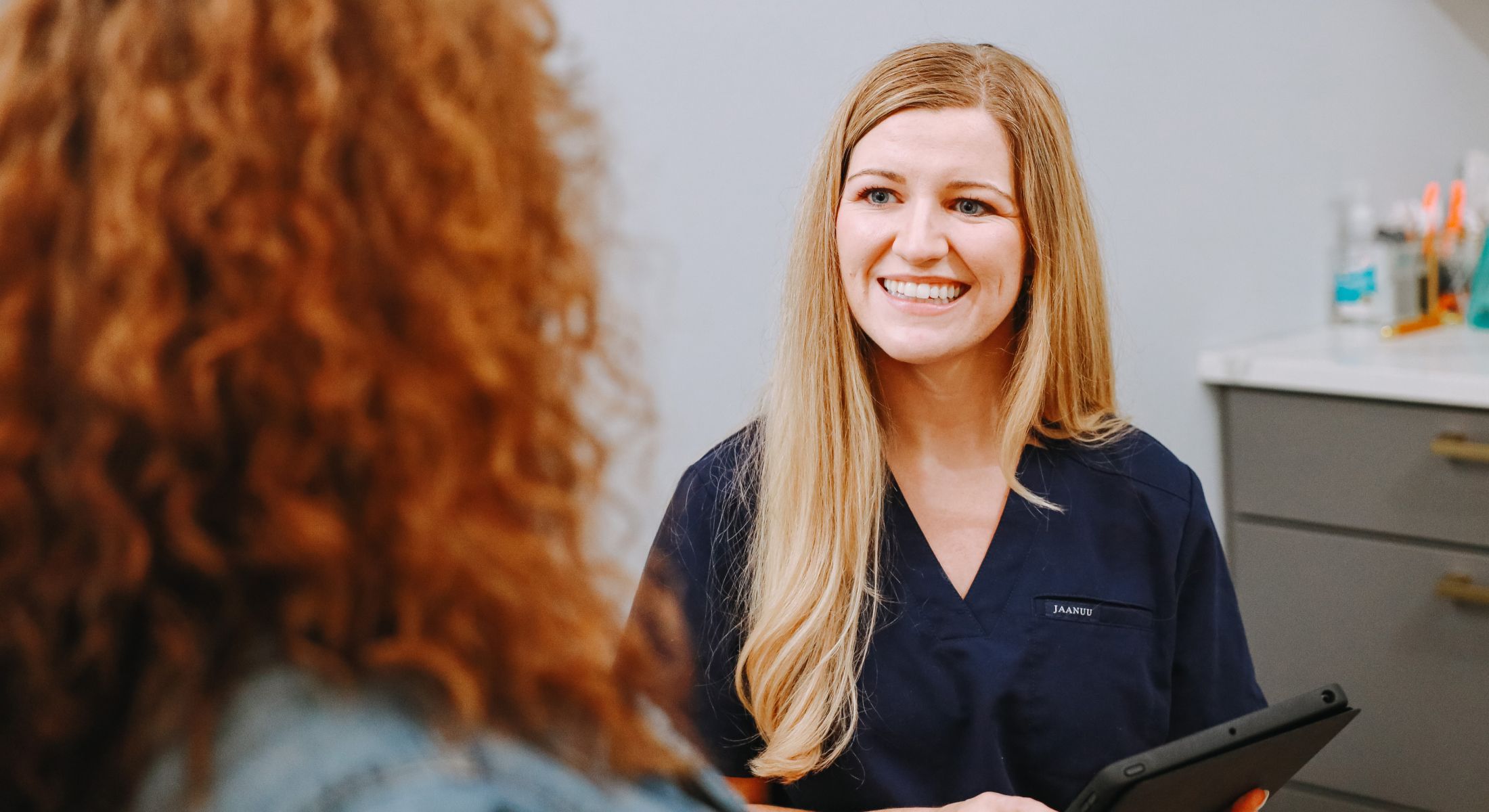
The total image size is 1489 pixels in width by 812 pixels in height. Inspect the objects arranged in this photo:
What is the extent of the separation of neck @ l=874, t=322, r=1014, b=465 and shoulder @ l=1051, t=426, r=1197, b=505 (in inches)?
2.7

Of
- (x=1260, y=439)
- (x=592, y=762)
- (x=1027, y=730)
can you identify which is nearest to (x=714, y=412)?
(x=1027, y=730)

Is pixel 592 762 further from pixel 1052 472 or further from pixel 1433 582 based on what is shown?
pixel 1433 582

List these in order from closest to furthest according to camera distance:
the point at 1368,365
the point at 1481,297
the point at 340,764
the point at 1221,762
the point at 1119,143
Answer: the point at 340,764 → the point at 1221,762 → the point at 1119,143 → the point at 1368,365 → the point at 1481,297

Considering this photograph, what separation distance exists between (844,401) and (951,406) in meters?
0.10

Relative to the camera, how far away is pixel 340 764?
433mm

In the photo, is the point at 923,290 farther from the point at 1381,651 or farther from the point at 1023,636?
the point at 1381,651

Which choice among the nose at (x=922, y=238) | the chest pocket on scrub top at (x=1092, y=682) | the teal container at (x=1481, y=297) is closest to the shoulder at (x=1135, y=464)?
the chest pocket on scrub top at (x=1092, y=682)

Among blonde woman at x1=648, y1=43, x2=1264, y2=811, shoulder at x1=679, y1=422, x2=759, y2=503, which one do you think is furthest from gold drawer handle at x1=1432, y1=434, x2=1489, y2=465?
shoulder at x1=679, y1=422, x2=759, y2=503

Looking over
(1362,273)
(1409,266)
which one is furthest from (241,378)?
(1409,266)

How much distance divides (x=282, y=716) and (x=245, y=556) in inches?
2.2

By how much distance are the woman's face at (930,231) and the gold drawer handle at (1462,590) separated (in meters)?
1.22

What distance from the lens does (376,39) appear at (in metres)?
0.47

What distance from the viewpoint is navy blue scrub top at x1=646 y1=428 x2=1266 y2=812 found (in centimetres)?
110

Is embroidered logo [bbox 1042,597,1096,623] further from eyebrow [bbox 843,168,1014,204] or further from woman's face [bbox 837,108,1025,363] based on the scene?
eyebrow [bbox 843,168,1014,204]
